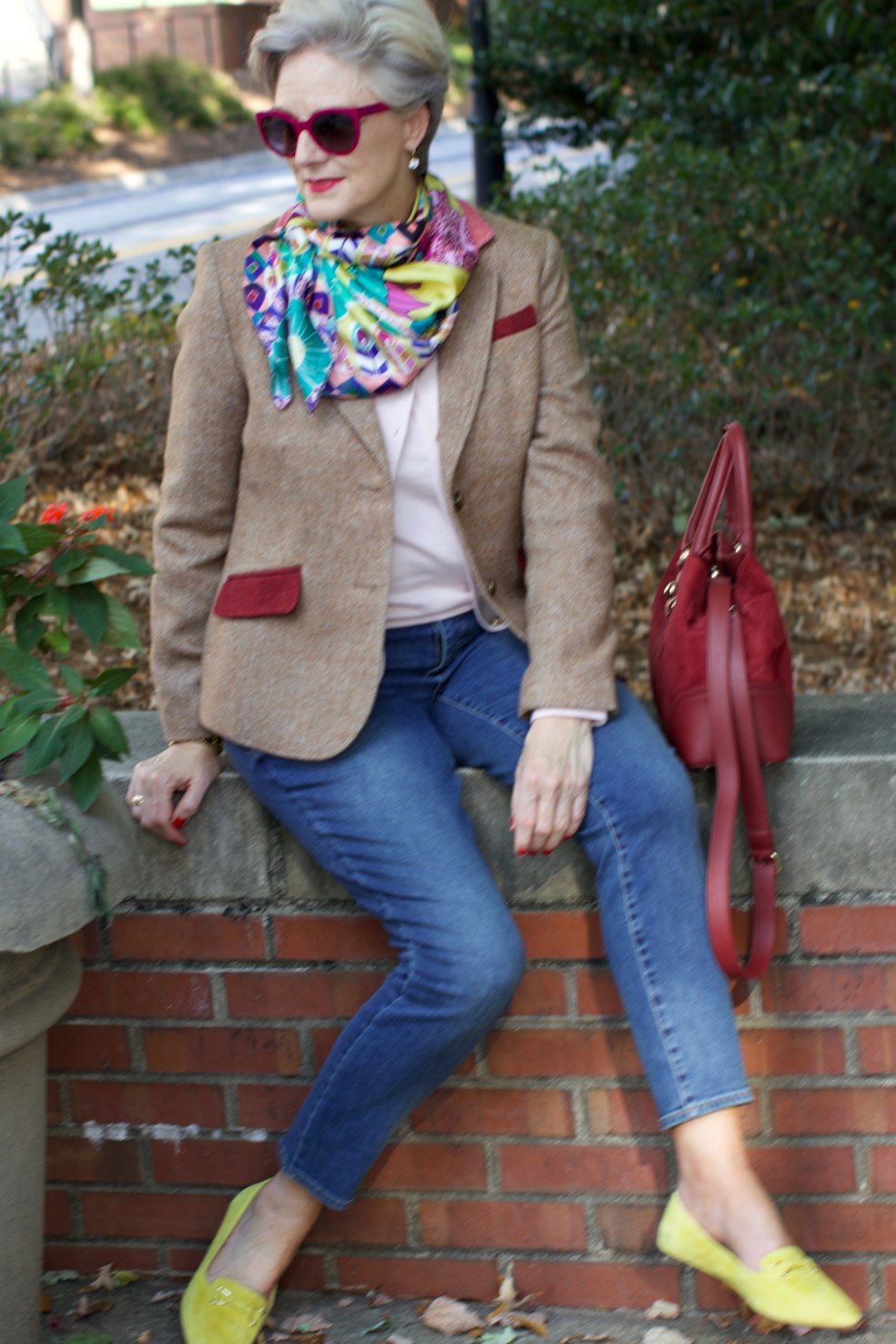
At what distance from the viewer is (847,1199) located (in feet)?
7.61

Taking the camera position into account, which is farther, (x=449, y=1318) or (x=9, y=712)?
(x=449, y=1318)

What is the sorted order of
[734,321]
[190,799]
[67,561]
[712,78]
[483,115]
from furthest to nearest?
[483,115] → [712,78] → [734,321] → [190,799] → [67,561]

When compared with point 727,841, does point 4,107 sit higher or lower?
lower

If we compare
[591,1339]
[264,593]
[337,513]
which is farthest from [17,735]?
[591,1339]

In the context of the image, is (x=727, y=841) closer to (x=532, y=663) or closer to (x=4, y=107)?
(x=532, y=663)

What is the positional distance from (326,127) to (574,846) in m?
1.12

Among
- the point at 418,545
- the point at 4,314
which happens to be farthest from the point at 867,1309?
the point at 4,314

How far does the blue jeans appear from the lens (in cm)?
208

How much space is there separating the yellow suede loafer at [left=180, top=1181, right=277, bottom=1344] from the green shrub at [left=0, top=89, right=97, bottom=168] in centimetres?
2706

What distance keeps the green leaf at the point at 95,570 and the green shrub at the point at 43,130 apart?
88.0 feet

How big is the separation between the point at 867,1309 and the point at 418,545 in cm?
138

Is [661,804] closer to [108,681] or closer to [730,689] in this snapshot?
[730,689]

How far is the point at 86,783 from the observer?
2035 mm

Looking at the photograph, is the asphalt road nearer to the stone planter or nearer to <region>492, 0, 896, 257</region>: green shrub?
<region>492, 0, 896, 257</region>: green shrub
